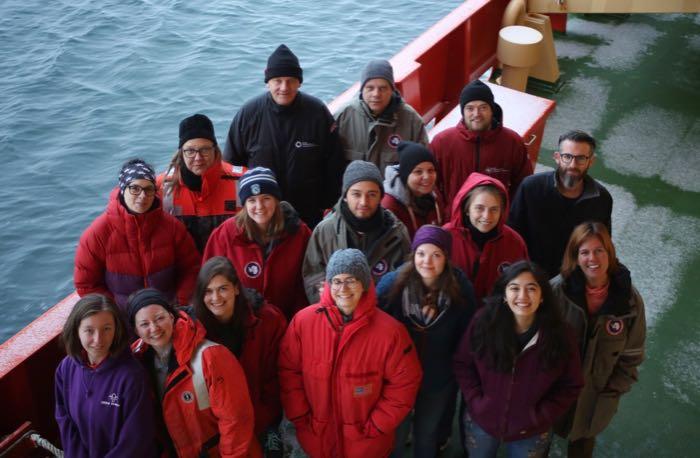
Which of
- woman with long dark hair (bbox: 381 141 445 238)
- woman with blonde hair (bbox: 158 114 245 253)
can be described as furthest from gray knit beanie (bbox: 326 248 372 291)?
woman with blonde hair (bbox: 158 114 245 253)

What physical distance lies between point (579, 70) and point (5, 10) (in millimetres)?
11985

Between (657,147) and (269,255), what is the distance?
5501 mm

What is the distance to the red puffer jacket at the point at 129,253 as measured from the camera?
3.77 m

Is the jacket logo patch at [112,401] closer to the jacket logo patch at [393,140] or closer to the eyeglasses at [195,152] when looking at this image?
the eyeglasses at [195,152]

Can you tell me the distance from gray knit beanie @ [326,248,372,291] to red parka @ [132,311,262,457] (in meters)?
0.66

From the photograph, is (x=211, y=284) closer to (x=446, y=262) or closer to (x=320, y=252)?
(x=320, y=252)

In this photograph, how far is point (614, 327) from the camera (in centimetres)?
354

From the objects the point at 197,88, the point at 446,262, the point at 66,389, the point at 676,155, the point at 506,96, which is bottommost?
the point at 197,88

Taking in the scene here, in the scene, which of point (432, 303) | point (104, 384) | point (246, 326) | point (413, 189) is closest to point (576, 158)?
point (413, 189)

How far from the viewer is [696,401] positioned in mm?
4703

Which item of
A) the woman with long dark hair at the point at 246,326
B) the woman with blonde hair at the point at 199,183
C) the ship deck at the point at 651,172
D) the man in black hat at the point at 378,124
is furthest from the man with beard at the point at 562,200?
the woman with blonde hair at the point at 199,183

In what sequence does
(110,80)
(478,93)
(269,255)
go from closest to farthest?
(269,255), (478,93), (110,80)

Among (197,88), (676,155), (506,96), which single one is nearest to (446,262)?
(506,96)

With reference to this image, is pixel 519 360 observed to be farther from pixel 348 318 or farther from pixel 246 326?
pixel 246 326
